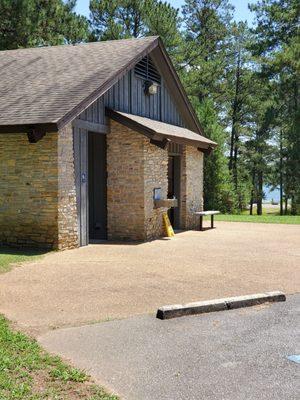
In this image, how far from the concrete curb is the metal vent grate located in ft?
32.7

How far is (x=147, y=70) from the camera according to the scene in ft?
52.4

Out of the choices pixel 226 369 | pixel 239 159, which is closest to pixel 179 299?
pixel 226 369

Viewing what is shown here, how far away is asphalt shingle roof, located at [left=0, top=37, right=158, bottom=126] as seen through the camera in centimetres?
1128

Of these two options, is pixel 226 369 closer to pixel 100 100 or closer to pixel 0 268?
pixel 0 268

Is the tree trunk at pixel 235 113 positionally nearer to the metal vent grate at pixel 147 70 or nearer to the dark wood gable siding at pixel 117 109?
the dark wood gable siding at pixel 117 109

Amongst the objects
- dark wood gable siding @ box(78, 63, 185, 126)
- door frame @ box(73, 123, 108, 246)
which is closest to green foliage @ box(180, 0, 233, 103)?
dark wood gable siding @ box(78, 63, 185, 126)

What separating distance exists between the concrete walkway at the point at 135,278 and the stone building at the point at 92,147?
42.2 inches

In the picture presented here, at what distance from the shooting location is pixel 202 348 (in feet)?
16.5

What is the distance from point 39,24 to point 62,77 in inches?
595

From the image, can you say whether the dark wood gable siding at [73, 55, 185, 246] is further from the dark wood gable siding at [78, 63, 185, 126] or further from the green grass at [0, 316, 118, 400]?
the green grass at [0, 316, 118, 400]

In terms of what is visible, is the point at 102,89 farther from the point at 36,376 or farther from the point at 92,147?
the point at 36,376

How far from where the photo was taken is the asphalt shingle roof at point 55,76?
444 inches

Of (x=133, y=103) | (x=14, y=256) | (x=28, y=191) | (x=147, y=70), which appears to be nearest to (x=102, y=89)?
(x=133, y=103)

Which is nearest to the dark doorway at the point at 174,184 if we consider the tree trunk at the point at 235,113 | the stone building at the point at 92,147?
Result: the stone building at the point at 92,147
